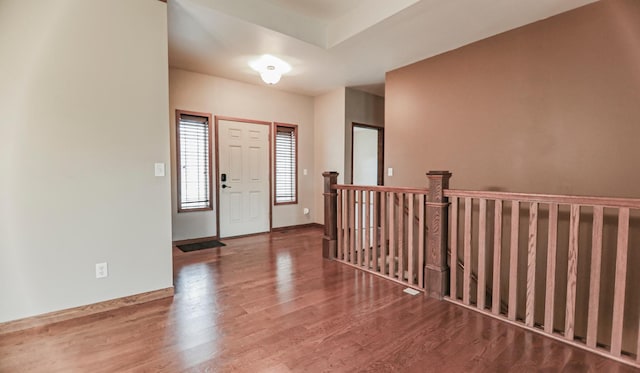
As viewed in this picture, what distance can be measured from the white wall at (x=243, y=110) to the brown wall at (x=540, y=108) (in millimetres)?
2184

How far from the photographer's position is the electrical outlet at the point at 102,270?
225 centimetres

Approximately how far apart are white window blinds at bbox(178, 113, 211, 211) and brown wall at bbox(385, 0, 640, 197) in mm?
3051

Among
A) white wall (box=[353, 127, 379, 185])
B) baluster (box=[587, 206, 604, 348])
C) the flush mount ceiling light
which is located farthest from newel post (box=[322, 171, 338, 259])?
white wall (box=[353, 127, 379, 185])

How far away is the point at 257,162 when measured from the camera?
16.3 feet

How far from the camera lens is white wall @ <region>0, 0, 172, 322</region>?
197 cm

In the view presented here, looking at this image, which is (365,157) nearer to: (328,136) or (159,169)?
(328,136)

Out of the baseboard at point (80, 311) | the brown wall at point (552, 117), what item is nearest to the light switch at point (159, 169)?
the baseboard at point (80, 311)

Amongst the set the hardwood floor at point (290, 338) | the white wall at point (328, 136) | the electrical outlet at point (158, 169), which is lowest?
the hardwood floor at point (290, 338)

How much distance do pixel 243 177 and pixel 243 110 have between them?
1.10m

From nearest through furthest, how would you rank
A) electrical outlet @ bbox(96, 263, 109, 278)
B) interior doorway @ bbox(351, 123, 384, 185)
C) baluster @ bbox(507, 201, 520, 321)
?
baluster @ bbox(507, 201, 520, 321)
electrical outlet @ bbox(96, 263, 109, 278)
interior doorway @ bbox(351, 123, 384, 185)

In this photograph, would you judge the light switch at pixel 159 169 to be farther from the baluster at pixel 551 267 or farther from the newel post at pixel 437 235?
→ the baluster at pixel 551 267

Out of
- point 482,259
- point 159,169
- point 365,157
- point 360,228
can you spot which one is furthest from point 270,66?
point 365,157

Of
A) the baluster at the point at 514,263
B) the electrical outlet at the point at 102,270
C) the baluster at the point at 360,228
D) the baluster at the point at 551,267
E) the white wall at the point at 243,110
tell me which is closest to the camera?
the baluster at the point at 551,267

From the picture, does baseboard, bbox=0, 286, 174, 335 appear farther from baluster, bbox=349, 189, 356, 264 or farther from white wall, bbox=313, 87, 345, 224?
white wall, bbox=313, 87, 345, 224
